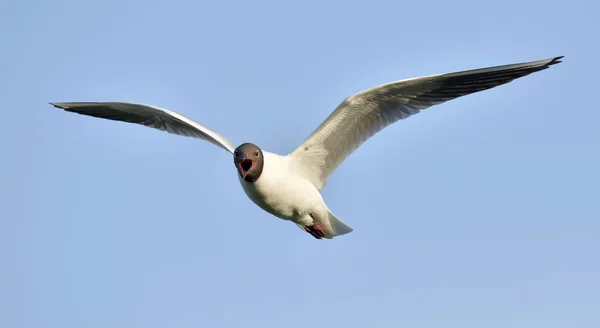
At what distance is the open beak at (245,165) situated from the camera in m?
10.4

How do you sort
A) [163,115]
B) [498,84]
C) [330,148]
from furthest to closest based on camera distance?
[163,115] → [330,148] → [498,84]

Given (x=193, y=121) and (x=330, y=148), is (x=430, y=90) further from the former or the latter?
(x=193, y=121)

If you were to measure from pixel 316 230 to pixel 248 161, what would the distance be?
1.70 meters

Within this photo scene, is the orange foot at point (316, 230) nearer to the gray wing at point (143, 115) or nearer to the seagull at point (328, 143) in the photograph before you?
the seagull at point (328, 143)

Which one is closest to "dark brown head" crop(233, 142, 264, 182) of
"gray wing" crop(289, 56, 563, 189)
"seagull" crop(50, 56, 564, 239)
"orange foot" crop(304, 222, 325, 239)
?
"seagull" crop(50, 56, 564, 239)

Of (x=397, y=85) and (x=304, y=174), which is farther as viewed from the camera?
(x=304, y=174)

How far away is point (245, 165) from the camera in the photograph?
10469mm

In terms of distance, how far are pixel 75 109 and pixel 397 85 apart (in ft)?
15.4

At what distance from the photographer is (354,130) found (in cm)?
1146

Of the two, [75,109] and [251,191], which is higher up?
[75,109]

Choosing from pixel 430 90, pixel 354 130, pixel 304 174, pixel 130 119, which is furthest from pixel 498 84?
pixel 130 119

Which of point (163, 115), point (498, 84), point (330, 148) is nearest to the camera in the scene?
point (498, 84)

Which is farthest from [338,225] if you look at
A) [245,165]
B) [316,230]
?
[245,165]

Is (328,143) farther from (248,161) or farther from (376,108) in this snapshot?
(248,161)
